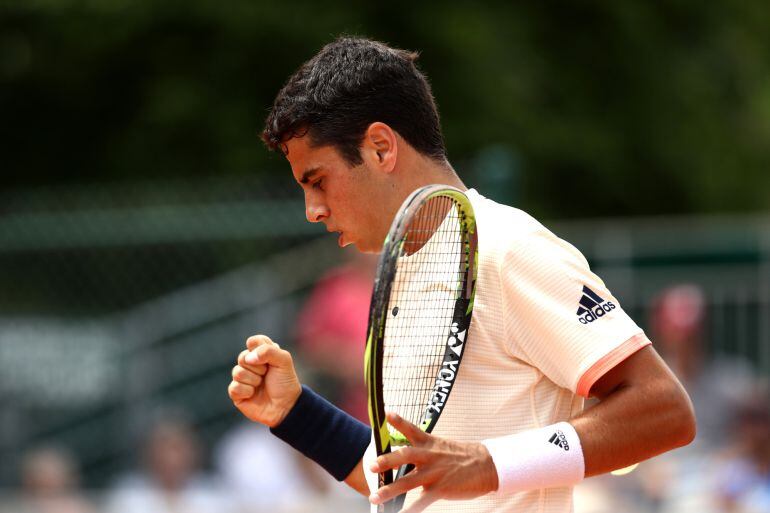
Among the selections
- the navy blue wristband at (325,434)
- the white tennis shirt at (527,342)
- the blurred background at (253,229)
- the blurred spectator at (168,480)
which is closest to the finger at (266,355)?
the navy blue wristband at (325,434)

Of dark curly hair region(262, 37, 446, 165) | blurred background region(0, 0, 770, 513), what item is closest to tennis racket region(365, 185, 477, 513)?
dark curly hair region(262, 37, 446, 165)

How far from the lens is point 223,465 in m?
7.57

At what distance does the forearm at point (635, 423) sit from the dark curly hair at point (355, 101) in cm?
69

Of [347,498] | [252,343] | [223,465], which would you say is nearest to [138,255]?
[223,465]

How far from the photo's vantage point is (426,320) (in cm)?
274

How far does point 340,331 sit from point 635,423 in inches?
201

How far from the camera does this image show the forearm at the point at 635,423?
2.53 m

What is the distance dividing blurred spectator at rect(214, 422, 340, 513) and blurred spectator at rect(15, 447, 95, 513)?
2.71 ft

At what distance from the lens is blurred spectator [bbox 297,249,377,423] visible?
7410 millimetres

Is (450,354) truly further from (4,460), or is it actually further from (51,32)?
(51,32)

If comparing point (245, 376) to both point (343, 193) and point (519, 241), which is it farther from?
point (519, 241)

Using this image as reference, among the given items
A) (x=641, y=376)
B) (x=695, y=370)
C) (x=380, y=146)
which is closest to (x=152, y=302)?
(x=695, y=370)

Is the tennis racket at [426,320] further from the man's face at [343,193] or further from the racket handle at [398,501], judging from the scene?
the man's face at [343,193]

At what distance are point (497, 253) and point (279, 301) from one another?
5.35 metres
